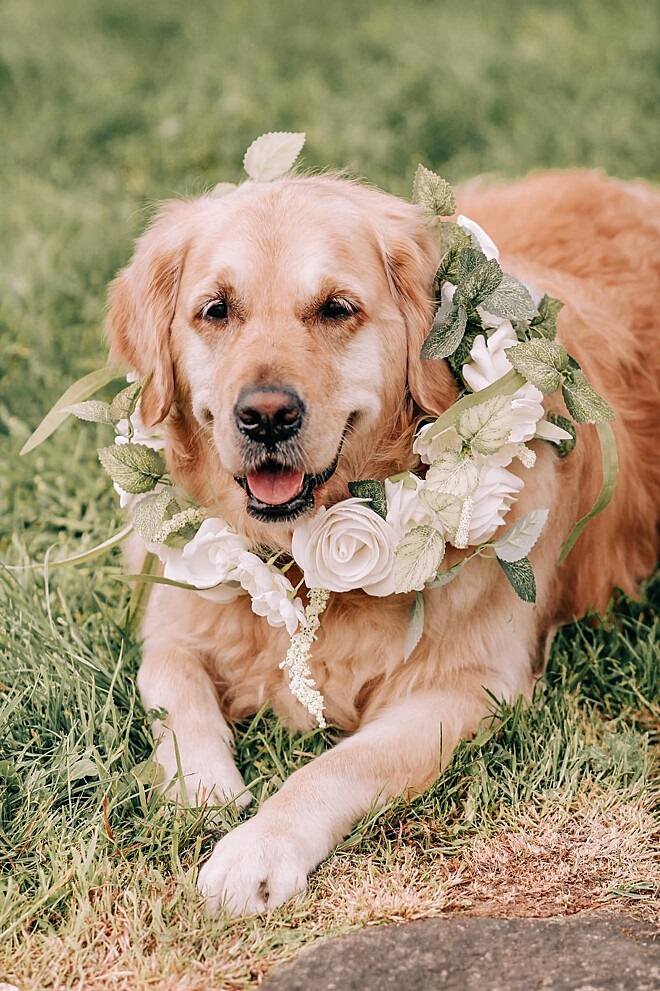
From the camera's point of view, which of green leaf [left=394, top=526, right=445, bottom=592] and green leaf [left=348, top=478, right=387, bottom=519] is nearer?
green leaf [left=394, top=526, right=445, bottom=592]

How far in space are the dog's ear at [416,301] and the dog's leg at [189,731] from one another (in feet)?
2.95

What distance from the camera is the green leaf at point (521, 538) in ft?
8.82

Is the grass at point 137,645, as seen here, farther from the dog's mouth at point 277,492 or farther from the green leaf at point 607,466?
the dog's mouth at point 277,492

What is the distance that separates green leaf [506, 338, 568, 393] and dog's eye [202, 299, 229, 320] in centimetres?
68

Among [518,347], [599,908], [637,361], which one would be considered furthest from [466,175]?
[599,908]

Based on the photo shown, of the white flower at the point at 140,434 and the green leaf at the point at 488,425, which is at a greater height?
the green leaf at the point at 488,425

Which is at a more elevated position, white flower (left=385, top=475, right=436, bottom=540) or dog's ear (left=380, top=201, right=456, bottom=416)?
dog's ear (left=380, top=201, right=456, bottom=416)

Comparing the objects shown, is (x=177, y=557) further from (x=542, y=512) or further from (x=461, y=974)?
(x=461, y=974)

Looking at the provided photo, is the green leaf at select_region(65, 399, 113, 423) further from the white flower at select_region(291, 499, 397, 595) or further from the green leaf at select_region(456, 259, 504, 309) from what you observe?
the green leaf at select_region(456, 259, 504, 309)

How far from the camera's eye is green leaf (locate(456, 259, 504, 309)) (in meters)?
2.74

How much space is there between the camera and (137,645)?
309 centimetres

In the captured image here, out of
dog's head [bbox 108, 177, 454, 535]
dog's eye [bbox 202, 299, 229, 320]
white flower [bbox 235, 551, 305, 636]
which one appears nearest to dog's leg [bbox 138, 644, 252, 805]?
white flower [bbox 235, 551, 305, 636]

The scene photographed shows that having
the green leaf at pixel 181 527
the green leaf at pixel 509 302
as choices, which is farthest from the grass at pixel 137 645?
the green leaf at pixel 509 302

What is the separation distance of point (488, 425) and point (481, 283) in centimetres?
36
